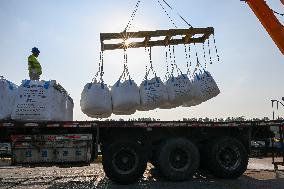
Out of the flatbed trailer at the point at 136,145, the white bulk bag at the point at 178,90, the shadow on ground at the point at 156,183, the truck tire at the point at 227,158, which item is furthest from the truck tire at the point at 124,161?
the truck tire at the point at 227,158

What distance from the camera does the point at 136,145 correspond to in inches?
378

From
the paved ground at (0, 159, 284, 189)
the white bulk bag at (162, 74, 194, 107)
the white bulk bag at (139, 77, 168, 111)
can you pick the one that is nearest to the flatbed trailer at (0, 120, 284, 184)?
the paved ground at (0, 159, 284, 189)

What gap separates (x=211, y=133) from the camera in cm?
1061

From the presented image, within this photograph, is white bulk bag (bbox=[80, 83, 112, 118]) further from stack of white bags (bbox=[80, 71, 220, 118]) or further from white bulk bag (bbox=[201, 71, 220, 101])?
white bulk bag (bbox=[201, 71, 220, 101])

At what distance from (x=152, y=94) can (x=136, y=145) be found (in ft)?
4.43

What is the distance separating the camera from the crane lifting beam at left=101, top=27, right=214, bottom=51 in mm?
10156

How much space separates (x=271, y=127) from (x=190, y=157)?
8.65 feet

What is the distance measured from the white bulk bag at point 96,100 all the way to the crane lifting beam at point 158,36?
121 centimetres

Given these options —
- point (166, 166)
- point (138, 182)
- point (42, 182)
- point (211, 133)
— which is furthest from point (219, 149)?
point (42, 182)

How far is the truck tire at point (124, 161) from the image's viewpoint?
9.36m

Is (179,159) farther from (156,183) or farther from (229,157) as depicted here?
(229,157)

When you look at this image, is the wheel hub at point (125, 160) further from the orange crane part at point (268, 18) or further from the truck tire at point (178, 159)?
the orange crane part at point (268, 18)

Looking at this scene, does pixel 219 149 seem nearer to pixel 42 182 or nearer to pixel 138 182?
pixel 138 182

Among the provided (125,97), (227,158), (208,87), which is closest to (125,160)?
(125,97)
